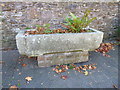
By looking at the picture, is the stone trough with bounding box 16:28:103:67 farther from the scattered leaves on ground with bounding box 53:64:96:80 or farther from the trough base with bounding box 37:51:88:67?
the scattered leaves on ground with bounding box 53:64:96:80

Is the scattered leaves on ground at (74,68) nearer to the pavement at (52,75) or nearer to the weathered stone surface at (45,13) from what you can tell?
the pavement at (52,75)

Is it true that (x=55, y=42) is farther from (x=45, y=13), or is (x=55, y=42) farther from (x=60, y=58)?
(x=45, y=13)

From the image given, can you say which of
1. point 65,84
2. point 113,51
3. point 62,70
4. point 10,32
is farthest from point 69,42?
point 10,32

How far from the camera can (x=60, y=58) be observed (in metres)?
2.32

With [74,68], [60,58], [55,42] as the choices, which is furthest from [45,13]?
[74,68]

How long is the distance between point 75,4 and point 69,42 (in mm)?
1834

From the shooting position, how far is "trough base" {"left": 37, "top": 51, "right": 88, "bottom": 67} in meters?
2.24

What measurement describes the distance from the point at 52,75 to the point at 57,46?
611 millimetres

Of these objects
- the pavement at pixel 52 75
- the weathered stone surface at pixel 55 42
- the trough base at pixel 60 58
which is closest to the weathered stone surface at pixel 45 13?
the pavement at pixel 52 75

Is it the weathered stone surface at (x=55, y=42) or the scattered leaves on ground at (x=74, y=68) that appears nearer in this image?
the weathered stone surface at (x=55, y=42)

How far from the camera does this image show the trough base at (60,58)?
2244 mm

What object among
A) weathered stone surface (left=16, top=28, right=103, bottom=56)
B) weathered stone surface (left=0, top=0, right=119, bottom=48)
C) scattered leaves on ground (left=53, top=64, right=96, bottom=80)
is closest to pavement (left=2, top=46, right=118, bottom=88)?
scattered leaves on ground (left=53, top=64, right=96, bottom=80)

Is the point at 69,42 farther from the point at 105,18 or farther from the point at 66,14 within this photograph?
the point at 105,18

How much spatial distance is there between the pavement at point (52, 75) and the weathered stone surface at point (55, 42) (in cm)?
41
